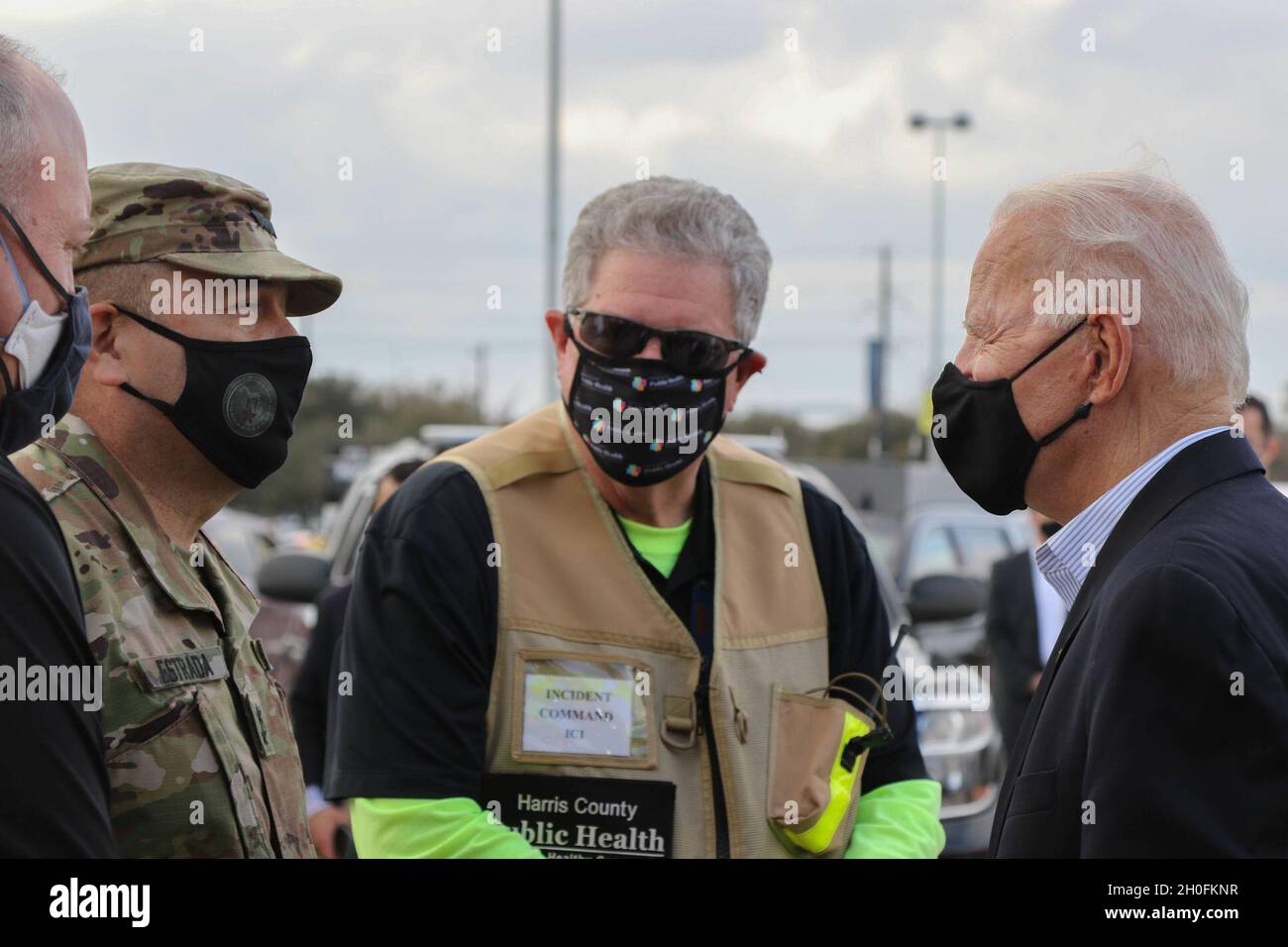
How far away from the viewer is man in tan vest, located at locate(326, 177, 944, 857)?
260 cm

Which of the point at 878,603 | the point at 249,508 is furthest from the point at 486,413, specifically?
the point at 878,603

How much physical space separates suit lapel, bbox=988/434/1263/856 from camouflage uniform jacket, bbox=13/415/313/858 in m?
1.26

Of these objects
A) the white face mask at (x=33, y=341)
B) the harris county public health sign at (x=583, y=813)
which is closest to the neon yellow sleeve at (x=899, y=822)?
the harris county public health sign at (x=583, y=813)

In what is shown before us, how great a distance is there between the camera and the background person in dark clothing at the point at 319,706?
486 centimetres

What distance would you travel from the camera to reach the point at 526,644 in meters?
2.70

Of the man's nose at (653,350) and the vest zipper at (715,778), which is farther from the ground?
the man's nose at (653,350)

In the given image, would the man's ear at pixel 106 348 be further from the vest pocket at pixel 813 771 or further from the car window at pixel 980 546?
the car window at pixel 980 546

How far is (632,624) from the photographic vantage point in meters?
2.80

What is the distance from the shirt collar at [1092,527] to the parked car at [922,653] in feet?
10.1

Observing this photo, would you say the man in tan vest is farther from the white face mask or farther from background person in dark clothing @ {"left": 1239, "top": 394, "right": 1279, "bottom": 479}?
background person in dark clothing @ {"left": 1239, "top": 394, "right": 1279, "bottom": 479}

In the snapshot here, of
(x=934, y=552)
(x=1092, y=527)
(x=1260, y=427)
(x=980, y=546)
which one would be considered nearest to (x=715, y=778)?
(x=1092, y=527)

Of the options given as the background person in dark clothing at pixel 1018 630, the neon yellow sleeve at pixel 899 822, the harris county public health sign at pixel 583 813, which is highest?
the harris county public health sign at pixel 583 813

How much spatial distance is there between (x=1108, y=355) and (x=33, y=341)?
174 cm
